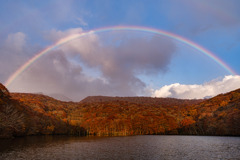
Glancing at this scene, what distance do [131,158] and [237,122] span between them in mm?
131190

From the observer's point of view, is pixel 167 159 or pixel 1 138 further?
pixel 1 138

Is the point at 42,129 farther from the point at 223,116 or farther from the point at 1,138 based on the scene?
the point at 223,116

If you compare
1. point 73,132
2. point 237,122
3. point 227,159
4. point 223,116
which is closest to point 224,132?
point 237,122

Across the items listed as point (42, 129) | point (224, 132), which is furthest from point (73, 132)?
point (224, 132)

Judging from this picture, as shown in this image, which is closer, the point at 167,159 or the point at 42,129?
the point at 167,159

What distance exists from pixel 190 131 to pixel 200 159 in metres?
161

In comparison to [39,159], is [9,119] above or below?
above

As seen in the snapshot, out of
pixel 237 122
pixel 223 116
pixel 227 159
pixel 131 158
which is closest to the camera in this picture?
pixel 227 159

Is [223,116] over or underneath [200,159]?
over

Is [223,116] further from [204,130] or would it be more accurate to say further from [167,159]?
[167,159]

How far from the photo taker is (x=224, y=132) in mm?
146875

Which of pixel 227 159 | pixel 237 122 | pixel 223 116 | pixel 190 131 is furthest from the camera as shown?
pixel 190 131

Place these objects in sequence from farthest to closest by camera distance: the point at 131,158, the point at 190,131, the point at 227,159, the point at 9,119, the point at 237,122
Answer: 1. the point at 190,131
2. the point at 237,122
3. the point at 9,119
4. the point at 131,158
5. the point at 227,159

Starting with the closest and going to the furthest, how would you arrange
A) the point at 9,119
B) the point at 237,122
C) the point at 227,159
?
the point at 227,159, the point at 9,119, the point at 237,122
